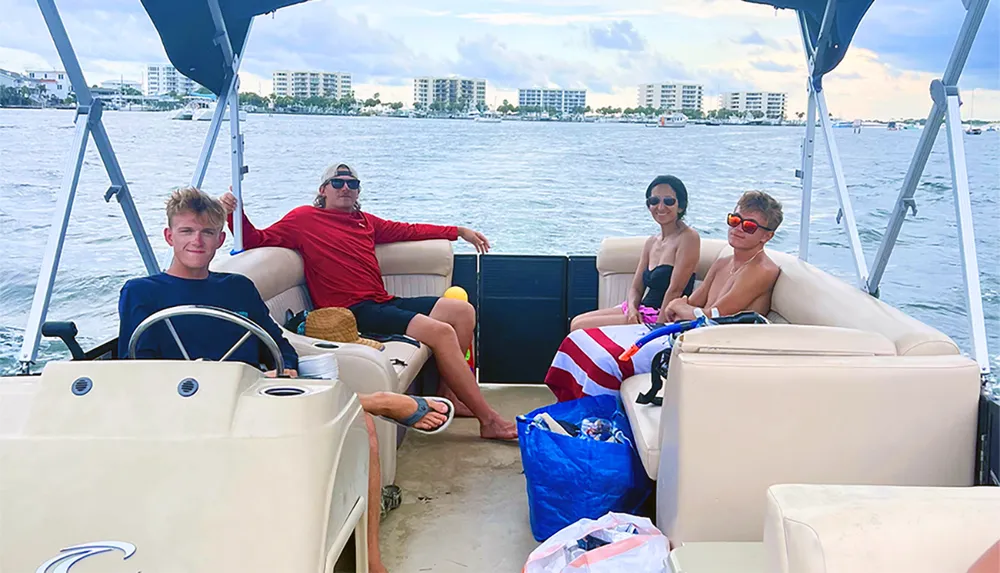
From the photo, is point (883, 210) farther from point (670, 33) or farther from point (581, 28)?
point (581, 28)

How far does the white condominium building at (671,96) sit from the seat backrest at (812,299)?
1066 cm

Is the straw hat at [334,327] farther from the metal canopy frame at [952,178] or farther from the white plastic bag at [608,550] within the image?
the metal canopy frame at [952,178]

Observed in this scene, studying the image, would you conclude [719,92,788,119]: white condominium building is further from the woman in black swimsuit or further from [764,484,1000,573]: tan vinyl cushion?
[764,484,1000,573]: tan vinyl cushion

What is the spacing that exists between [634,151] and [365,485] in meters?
15.4

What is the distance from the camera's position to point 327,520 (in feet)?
5.58

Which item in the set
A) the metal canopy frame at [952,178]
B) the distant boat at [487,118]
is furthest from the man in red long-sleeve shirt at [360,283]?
the distant boat at [487,118]

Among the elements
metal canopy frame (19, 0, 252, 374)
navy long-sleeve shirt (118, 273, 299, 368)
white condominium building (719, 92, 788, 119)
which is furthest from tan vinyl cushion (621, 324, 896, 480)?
white condominium building (719, 92, 788, 119)

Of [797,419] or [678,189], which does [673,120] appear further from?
[797,419]

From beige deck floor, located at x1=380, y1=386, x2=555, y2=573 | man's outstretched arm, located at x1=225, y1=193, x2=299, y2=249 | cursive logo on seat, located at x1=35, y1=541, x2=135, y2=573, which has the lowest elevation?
beige deck floor, located at x1=380, y1=386, x2=555, y2=573

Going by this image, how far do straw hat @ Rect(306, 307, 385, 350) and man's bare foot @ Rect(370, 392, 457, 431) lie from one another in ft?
2.87

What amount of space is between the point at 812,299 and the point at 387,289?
7.19 feet

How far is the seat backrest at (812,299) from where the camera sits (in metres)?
2.20

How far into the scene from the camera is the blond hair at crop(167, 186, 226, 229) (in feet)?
8.29

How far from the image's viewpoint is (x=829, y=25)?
3.82 metres
